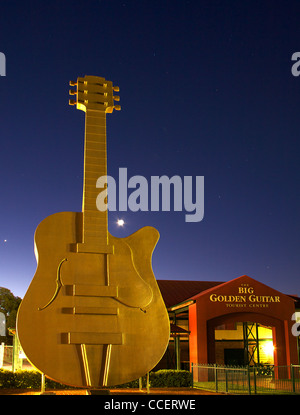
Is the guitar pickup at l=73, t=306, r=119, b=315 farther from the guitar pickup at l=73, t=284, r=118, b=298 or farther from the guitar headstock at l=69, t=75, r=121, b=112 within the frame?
the guitar headstock at l=69, t=75, r=121, b=112

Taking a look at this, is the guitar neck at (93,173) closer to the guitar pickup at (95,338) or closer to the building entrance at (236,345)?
the guitar pickup at (95,338)

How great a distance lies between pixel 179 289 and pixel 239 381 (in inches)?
438

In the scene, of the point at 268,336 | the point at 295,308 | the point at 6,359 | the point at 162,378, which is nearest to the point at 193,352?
the point at 162,378

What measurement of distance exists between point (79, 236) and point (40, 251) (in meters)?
0.84

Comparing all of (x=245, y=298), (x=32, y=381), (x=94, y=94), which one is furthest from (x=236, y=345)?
(x=94, y=94)

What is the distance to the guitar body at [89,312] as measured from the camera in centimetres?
811

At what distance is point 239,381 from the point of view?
16.7 m

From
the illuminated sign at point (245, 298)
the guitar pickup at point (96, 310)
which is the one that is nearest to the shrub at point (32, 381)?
the illuminated sign at point (245, 298)

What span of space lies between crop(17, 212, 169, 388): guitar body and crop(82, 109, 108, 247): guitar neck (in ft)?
0.74

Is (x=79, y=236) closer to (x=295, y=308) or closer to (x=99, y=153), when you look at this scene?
(x=99, y=153)

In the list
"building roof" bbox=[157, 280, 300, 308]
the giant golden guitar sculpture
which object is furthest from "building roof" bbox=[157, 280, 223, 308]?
the giant golden guitar sculpture

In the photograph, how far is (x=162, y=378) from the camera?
17.3 m

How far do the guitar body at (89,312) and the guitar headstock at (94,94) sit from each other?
8.58 ft

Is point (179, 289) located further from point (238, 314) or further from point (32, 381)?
point (32, 381)
